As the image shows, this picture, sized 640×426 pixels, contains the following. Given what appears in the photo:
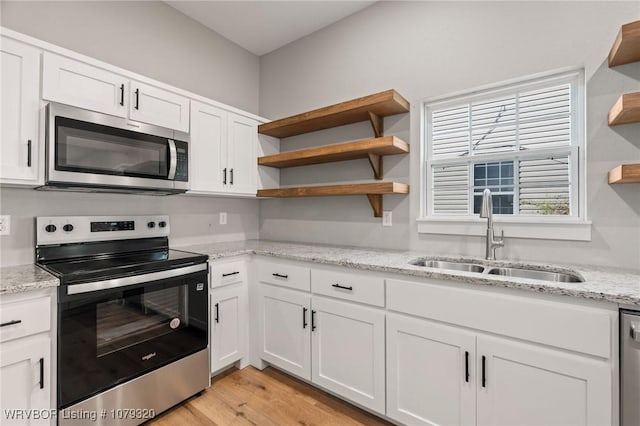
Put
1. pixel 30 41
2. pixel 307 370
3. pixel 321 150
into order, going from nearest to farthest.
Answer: pixel 30 41 → pixel 307 370 → pixel 321 150

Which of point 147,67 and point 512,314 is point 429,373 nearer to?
point 512,314

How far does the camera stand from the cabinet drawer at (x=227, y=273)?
2.17 m

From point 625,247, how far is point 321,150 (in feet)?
6.26

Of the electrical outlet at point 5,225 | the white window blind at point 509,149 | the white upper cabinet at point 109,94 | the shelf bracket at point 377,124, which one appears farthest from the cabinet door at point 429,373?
the electrical outlet at point 5,225

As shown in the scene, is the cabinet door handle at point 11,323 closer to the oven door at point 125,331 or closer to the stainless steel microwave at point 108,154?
the oven door at point 125,331

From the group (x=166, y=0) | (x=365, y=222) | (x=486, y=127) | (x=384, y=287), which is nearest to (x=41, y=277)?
(x=384, y=287)

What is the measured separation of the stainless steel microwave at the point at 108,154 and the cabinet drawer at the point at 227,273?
60 cm

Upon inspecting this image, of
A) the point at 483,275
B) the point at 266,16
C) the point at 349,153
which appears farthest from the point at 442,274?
the point at 266,16

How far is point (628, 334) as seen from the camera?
1152mm

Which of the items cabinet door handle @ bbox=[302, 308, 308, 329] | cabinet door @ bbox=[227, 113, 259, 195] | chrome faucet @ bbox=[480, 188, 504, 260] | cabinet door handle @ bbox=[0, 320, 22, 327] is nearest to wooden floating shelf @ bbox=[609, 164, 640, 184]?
chrome faucet @ bbox=[480, 188, 504, 260]

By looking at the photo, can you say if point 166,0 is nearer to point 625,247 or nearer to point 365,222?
point 365,222

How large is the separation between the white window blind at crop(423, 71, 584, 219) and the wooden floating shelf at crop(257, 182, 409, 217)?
1.12 feet

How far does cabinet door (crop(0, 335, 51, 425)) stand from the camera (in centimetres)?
133

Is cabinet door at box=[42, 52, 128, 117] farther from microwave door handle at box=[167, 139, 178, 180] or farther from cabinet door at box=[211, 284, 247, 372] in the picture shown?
cabinet door at box=[211, 284, 247, 372]
